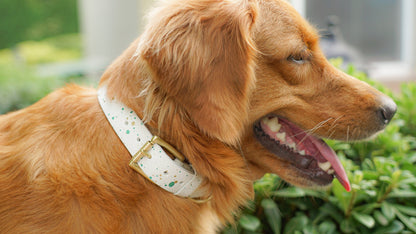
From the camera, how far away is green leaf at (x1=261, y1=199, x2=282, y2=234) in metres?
2.28

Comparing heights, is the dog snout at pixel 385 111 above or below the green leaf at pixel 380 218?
above

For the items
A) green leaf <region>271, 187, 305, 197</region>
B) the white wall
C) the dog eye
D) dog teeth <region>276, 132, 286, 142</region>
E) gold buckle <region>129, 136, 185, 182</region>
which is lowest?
the white wall

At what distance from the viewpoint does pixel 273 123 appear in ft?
6.68

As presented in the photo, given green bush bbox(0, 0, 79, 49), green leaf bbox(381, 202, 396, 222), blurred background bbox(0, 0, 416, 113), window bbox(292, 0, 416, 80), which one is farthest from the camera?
green bush bbox(0, 0, 79, 49)

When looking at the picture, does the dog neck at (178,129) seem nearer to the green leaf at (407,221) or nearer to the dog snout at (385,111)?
the dog snout at (385,111)

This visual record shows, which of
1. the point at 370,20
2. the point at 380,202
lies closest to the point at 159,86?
the point at 380,202

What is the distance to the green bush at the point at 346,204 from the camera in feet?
7.31

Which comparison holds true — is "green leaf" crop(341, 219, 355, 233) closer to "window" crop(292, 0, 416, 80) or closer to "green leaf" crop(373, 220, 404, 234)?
"green leaf" crop(373, 220, 404, 234)

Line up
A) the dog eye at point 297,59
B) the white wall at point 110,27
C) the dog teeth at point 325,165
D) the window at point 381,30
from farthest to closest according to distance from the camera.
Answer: the white wall at point 110,27 → the window at point 381,30 → the dog teeth at point 325,165 → the dog eye at point 297,59

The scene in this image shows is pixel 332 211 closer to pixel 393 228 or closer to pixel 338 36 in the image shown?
pixel 393 228

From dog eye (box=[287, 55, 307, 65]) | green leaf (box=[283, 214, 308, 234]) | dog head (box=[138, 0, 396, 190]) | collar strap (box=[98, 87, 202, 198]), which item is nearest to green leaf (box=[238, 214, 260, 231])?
green leaf (box=[283, 214, 308, 234])

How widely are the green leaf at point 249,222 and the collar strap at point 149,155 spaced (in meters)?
0.50

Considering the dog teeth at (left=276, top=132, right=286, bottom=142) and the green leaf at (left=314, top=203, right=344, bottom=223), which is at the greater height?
the dog teeth at (left=276, top=132, right=286, bottom=142)

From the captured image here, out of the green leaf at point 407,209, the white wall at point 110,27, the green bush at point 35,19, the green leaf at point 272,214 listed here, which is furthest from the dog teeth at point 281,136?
the green bush at point 35,19
